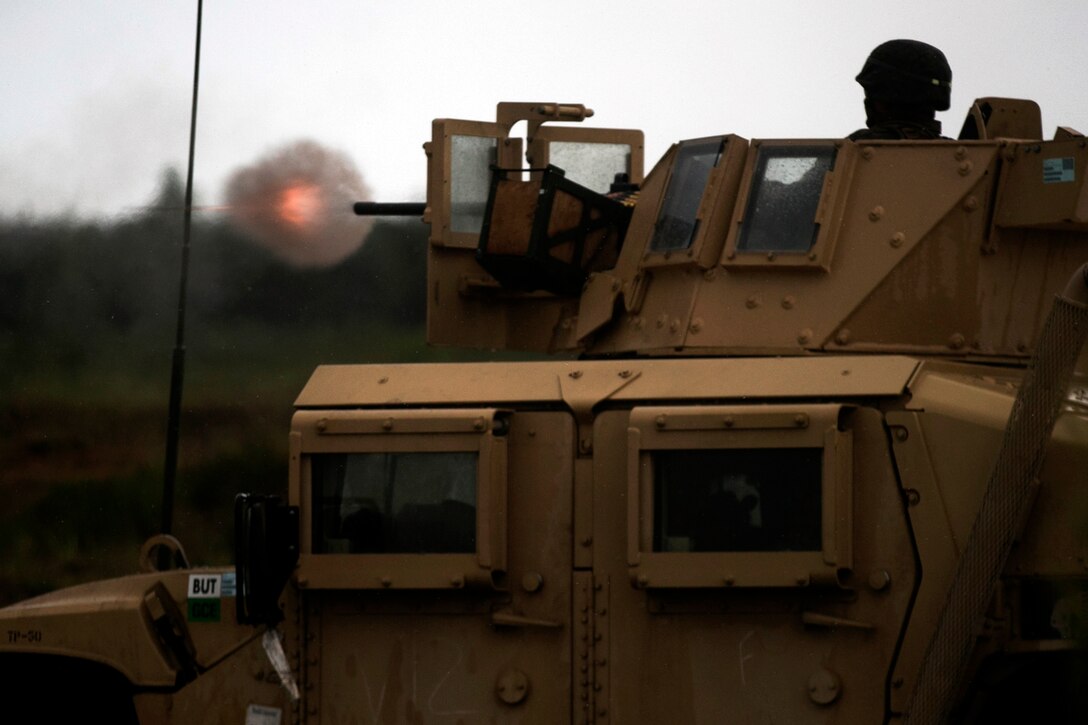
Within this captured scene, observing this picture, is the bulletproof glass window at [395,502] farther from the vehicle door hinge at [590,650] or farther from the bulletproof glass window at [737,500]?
the bulletproof glass window at [737,500]

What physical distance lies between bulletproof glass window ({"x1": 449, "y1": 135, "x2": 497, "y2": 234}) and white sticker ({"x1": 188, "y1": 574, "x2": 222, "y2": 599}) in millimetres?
2451

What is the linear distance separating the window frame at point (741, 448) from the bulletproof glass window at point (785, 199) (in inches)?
48.2

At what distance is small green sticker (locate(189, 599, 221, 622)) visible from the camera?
25.9ft

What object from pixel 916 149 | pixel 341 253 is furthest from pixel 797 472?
pixel 341 253

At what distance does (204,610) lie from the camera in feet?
26.0

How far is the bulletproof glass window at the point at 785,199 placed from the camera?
27.2 ft

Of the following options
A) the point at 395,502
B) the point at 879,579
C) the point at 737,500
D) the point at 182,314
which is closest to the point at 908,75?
the point at 737,500

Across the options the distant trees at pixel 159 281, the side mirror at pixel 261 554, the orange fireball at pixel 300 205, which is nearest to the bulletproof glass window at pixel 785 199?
the side mirror at pixel 261 554

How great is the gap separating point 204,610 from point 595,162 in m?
4.00

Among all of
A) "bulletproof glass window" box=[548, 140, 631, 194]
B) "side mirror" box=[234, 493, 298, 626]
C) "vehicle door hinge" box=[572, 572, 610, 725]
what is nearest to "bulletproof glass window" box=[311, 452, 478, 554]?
"side mirror" box=[234, 493, 298, 626]

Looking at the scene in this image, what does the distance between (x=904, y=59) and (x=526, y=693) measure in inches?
131

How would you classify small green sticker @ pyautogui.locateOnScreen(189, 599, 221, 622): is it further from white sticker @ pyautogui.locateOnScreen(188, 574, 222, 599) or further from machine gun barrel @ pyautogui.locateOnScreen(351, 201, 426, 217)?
machine gun barrel @ pyautogui.locateOnScreen(351, 201, 426, 217)

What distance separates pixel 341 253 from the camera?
42.4 feet

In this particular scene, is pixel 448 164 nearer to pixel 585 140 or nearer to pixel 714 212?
pixel 585 140
